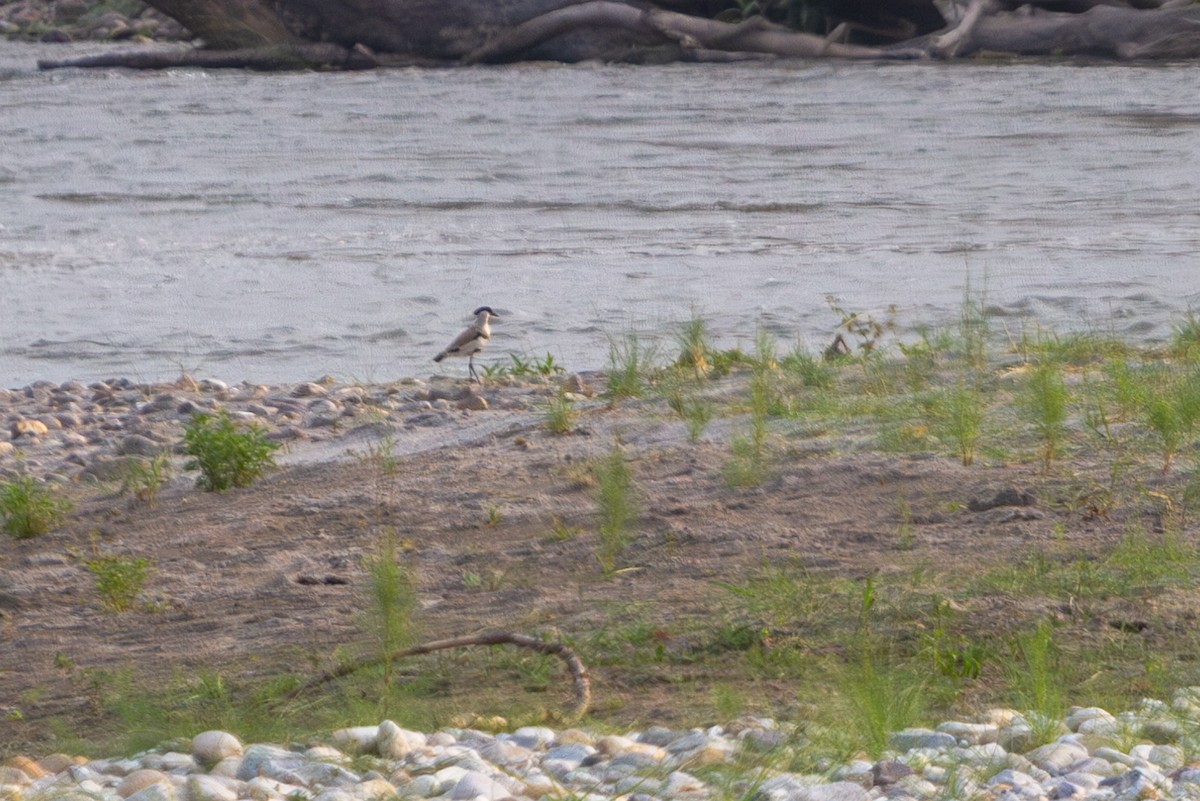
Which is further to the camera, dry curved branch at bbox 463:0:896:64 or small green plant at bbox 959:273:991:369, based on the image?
dry curved branch at bbox 463:0:896:64

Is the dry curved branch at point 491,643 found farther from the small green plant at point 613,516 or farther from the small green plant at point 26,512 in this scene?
the small green plant at point 26,512

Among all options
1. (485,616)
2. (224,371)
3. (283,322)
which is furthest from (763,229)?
(485,616)

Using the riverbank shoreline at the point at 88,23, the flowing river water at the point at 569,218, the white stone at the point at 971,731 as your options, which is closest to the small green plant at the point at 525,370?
the flowing river water at the point at 569,218

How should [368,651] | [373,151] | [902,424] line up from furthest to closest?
[373,151] < [902,424] < [368,651]

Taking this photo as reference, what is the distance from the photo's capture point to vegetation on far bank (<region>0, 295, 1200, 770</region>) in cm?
349

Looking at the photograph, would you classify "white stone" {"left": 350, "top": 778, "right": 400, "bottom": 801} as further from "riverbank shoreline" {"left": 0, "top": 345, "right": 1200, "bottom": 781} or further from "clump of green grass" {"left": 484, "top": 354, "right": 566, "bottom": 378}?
"clump of green grass" {"left": 484, "top": 354, "right": 566, "bottom": 378}

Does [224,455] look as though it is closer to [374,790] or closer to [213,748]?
[213,748]

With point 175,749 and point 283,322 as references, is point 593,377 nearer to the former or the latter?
point 283,322

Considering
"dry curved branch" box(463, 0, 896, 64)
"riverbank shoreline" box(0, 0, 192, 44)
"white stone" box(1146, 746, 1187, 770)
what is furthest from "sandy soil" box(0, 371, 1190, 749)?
"riverbank shoreline" box(0, 0, 192, 44)

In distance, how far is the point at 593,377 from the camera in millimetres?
7758

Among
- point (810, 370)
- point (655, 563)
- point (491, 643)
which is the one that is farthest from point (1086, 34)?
point (491, 643)

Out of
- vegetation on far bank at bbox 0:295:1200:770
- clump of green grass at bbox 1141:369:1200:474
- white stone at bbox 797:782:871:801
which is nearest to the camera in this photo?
white stone at bbox 797:782:871:801

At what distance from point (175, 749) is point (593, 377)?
4566 millimetres

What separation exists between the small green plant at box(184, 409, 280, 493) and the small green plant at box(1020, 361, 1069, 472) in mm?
2596
